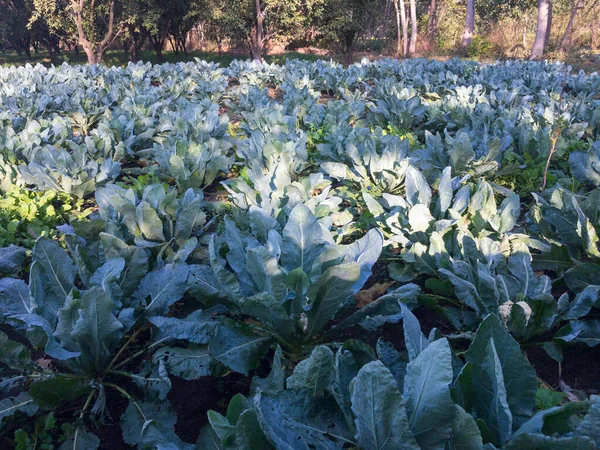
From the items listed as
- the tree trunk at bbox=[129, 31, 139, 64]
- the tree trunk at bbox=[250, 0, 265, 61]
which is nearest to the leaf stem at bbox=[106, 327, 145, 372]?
the tree trunk at bbox=[250, 0, 265, 61]

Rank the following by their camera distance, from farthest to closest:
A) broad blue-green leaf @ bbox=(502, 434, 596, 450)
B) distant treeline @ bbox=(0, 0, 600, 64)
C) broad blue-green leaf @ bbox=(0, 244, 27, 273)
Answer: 1. distant treeline @ bbox=(0, 0, 600, 64)
2. broad blue-green leaf @ bbox=(0, 244, 27, 273)
3. broad blue-green leaf @ bbox=(502, 434, 596, 450)

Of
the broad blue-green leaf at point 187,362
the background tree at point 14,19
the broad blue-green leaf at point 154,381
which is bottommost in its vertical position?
the broad blue-green leaf at point 154,381

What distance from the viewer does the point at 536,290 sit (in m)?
2.35

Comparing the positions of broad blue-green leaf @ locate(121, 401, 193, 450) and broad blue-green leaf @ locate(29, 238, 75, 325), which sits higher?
broad blue-green leaf @ locate(29, 238, 75, 325)

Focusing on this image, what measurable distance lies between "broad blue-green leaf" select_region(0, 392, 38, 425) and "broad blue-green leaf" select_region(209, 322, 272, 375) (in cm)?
83

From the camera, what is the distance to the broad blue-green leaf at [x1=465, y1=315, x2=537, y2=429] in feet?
4.67

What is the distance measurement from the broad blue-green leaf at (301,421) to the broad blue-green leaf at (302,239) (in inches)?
35.9

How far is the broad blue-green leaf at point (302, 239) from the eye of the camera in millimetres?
2294

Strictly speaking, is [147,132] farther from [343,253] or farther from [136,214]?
[343,253]

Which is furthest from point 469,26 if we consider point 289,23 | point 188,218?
point 188,218

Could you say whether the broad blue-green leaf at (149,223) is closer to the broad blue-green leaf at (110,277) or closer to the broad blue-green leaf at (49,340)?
the broad blue-green leaf at (110,277)

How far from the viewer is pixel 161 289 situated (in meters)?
2.38

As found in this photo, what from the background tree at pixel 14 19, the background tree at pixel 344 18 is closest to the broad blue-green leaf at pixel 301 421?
the background tree at pixel 344 18

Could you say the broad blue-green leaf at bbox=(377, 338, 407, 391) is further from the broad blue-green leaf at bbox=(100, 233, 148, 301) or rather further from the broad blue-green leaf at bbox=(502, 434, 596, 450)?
the broad blue-green leaf at bbox=(100, 233, 148, 301)
